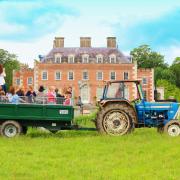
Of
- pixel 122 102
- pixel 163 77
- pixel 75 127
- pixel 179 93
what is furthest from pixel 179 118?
pixel 163 77

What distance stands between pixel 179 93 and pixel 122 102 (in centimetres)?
7774

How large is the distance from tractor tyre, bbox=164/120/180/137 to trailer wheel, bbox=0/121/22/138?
473 centimetres

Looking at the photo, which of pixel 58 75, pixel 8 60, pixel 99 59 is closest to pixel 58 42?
pixel 58 75

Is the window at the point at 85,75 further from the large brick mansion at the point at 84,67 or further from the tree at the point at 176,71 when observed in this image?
the tree at the point at 176,71

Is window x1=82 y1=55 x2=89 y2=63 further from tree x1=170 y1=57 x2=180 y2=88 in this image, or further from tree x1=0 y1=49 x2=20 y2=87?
tree x1=170 y1=57 x2=180 y2=88

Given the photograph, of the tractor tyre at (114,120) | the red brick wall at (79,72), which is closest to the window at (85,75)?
the red brick wall at (79,72)

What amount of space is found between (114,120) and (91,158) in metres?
6.33

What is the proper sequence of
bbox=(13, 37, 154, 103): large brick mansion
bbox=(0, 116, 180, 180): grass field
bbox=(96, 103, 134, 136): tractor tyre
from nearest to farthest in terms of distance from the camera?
1. bbox=(0, 116, 180, 180): grass field
2. bbox=(96, 103, 134, 136): tractor tyre
3. bbox=(13, 37, 154, 103): large brick mansion

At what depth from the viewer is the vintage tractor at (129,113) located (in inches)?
723

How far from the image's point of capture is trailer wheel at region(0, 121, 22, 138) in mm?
17844

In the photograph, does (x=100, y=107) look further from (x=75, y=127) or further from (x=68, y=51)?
(x=68, y=51)

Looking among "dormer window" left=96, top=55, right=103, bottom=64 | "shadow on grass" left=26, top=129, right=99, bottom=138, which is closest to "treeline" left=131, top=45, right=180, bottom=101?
"dormer window" left=96, top=55, right=103, bottom=64

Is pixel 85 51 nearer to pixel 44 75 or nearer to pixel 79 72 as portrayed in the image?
pixel 79 72

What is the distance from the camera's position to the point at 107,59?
85500 mm
